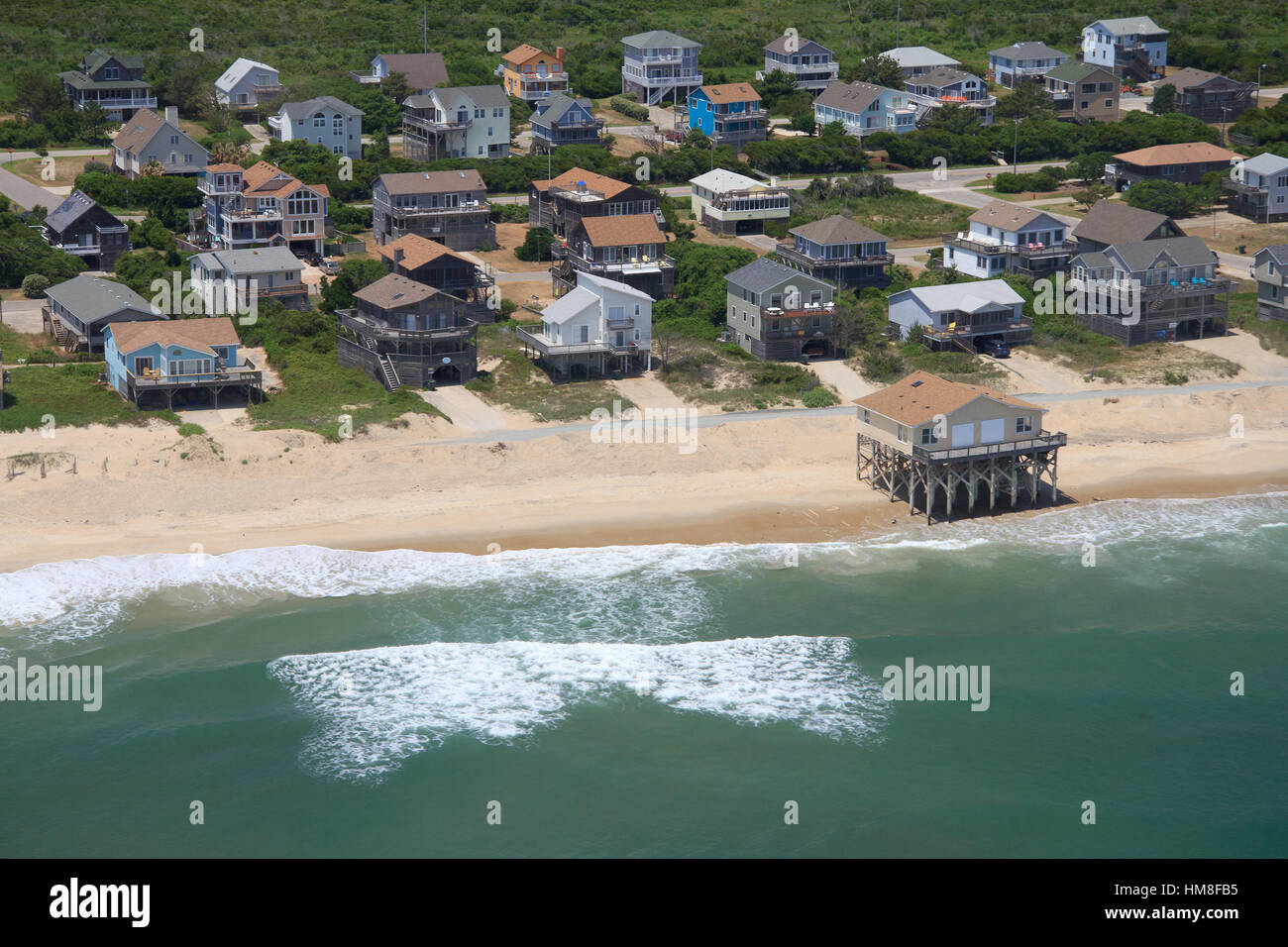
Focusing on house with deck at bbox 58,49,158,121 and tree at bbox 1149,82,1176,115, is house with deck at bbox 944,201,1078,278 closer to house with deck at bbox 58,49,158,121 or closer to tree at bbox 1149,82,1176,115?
tree at bbox 1149,82,1176,115

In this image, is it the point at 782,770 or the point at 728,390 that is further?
the point at 728,390

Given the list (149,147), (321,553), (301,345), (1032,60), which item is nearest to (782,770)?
(321,553)

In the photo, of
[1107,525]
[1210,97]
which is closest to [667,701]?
[1107,525]

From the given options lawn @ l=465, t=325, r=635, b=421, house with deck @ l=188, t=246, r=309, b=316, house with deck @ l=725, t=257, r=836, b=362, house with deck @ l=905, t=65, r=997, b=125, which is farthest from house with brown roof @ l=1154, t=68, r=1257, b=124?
house with deck @ l=188, t=246, r=309, b=316

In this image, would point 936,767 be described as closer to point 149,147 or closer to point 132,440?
point 132,440

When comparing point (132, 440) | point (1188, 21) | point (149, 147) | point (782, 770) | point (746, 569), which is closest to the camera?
point (782, 770)

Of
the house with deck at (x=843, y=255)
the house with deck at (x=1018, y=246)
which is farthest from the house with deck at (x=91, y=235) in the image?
the house with deck at (x=1018, y=246)

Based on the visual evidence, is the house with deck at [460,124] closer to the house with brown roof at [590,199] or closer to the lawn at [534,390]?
the house with brown roof at [590,199]
